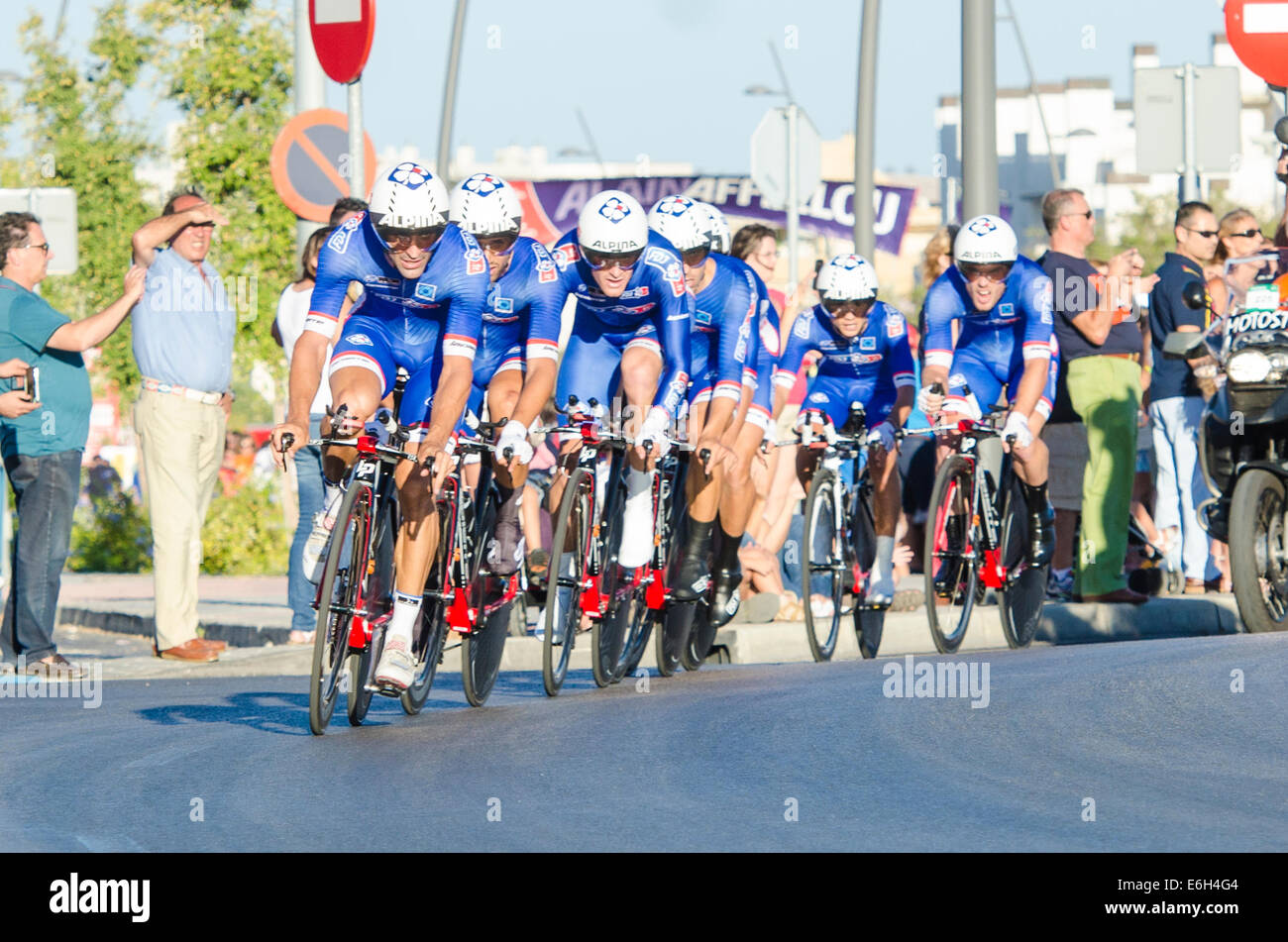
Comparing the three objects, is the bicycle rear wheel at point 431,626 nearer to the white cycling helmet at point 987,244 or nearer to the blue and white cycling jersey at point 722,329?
the blue and white cycling jersey at point 722,329

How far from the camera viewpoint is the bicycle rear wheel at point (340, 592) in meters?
8.67

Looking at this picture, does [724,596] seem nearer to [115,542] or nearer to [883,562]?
[883,562]

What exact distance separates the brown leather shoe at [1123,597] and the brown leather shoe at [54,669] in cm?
596

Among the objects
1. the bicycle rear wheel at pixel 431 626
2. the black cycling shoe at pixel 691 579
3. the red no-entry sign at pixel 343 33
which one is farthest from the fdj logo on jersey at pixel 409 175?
the red no-entry sign at pixel 343 33

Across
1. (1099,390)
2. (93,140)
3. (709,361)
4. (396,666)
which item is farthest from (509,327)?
(93,140)

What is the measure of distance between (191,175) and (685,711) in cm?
1570

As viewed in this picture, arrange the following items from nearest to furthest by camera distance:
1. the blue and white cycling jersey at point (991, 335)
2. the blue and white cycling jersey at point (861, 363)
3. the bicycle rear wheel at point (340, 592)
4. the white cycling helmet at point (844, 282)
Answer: the bicycle rear wheel at point (340, 592), the blue and white cycling jersey at point (991, 335), the white cycling helmet at point (844, 282), the blue and white cycling jersey at point (861, 363)

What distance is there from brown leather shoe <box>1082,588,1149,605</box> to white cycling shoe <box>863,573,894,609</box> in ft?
7.04

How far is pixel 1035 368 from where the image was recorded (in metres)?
12.4

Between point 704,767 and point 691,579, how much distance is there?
3484 millimetres

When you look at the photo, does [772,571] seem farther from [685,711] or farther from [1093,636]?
[685,711]
